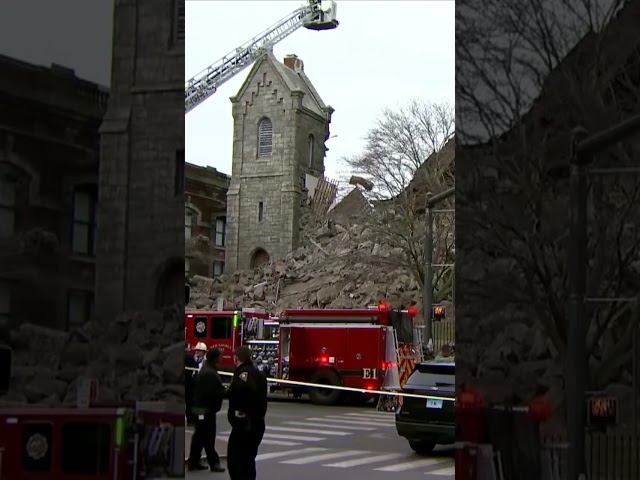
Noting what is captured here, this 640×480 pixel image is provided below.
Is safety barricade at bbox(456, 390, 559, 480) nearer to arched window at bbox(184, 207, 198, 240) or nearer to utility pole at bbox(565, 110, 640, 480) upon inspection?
utility pole at bbox(565, 110, 640, 480)

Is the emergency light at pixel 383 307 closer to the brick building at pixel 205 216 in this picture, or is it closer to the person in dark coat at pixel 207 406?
the person in dark coat at pixel 207 406

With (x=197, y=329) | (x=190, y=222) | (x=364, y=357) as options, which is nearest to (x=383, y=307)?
(x=364, y=357)

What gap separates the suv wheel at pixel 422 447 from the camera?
8383 mm

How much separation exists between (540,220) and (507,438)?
0.69 metres

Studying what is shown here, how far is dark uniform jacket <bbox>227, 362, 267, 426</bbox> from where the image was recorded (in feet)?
17.5

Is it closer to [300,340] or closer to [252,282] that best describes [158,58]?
[252,282]

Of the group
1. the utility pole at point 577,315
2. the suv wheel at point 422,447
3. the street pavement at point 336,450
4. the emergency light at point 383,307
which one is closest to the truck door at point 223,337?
the street pavement at point 336,450

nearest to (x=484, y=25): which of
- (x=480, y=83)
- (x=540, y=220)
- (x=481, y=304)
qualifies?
(x=480, y=83)

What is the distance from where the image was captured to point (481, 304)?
2.79 m

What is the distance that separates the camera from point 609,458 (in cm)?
261

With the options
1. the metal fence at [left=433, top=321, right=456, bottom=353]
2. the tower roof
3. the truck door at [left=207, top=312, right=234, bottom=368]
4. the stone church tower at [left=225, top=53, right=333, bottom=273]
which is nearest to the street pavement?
the metal fence at [left=433, top=321, right=456, bottom=353]

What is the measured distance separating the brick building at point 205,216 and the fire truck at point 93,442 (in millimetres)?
811

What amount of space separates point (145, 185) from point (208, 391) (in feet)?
11.5

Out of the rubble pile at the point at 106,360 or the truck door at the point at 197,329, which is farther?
the truck door at the point at 197,329
